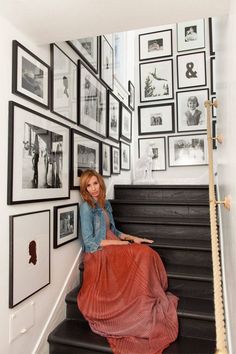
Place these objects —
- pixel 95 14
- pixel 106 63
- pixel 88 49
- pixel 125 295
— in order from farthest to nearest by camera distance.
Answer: pixel 106 63, pixel 88 49, pixel 125 295, pixel 95 14

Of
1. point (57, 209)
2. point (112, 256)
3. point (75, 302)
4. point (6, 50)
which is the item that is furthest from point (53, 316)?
point (6, 50)

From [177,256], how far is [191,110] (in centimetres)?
250

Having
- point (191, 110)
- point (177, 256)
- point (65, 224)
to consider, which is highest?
point (191, 110)

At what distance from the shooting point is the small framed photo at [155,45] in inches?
169

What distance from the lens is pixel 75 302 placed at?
2162 millimetres

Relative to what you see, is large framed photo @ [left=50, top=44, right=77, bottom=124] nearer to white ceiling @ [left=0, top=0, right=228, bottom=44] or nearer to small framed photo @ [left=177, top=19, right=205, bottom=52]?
white ceiling @ [left=0, top=0, right=228, bottom=44]

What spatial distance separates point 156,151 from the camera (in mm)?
4266

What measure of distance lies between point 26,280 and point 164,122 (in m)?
3.28

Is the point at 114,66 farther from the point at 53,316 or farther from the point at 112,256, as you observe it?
the point at 53,316

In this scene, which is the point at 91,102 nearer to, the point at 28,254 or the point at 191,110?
the point at 28,254

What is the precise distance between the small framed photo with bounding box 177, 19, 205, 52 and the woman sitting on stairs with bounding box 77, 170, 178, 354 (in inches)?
→ 128

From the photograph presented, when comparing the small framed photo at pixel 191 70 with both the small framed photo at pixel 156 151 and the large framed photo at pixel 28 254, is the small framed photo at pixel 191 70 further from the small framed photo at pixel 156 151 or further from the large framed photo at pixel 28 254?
the large framed photo at pixel 28 254

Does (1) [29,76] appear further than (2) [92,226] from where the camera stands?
No

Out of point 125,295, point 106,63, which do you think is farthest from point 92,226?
point 106,63
